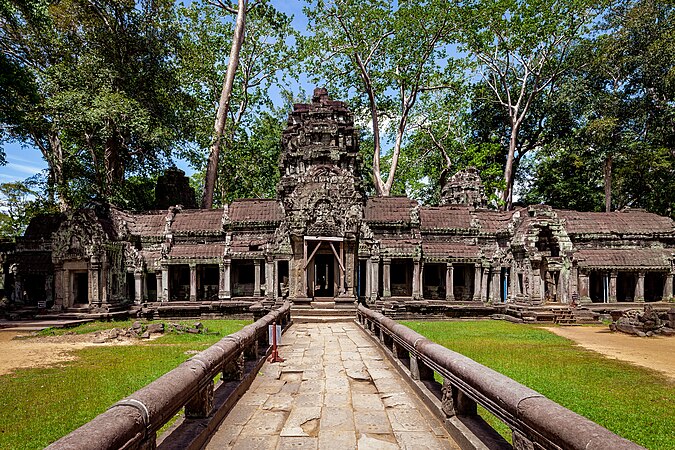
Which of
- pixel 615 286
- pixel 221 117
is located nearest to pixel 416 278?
pixel 615 286

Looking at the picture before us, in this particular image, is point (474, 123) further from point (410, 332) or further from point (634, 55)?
point (410, 332)

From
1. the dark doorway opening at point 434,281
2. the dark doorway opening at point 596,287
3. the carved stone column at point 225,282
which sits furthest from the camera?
the dark doorway opening at point 596,287

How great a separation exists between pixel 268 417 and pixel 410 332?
2928 mm

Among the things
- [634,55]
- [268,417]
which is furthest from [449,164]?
[268,417]

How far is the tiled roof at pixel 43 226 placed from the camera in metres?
24.8

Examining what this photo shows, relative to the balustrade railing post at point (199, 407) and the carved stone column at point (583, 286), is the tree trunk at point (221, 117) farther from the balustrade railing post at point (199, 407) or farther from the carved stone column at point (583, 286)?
the balustrade railing post at point (199, 407)

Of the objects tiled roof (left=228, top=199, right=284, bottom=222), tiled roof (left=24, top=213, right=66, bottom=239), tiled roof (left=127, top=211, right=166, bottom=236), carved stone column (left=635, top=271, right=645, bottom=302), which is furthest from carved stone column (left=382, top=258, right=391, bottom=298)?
tiled roof (left=24, top=213, right=66, bottom=239)

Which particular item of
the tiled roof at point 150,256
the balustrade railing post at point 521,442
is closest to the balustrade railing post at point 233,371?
the balustrade railing post at point 521,442

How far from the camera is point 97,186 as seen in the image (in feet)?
91.8

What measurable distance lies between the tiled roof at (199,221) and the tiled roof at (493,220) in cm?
1496

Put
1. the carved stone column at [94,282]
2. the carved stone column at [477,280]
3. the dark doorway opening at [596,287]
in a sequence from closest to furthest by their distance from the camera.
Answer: the carved stone column at [94,282]
the carved stone column at [477,280]
the dark doorway opening at [596,287]

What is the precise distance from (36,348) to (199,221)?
Result: 1186 cm

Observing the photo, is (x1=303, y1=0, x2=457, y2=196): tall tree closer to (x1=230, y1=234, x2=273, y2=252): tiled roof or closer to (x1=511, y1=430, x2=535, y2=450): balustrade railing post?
(x1=230, y1=234, x2=273, y2=252): tiled roof

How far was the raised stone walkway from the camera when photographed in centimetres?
470
